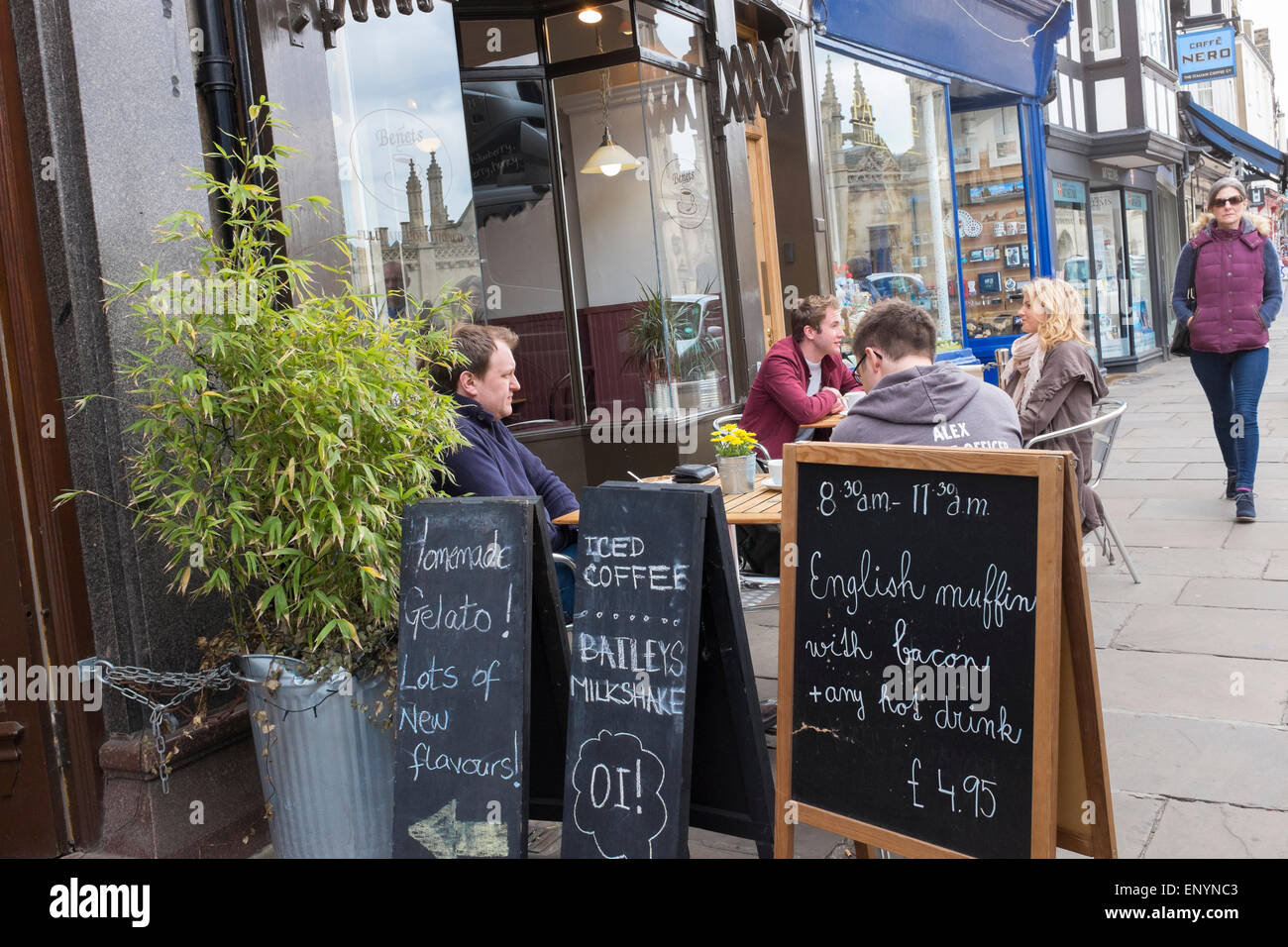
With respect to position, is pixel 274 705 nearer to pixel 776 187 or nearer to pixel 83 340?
pixel 83 340

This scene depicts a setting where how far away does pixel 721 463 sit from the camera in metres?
4.00

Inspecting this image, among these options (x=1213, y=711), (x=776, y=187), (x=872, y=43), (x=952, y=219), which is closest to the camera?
(x=1213, y=711)

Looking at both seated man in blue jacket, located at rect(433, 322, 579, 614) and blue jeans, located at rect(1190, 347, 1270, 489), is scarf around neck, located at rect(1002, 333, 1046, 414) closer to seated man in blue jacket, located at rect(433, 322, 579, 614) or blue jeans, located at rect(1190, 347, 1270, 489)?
blue jeans, located at rect(1190, 347, 1270, 489)

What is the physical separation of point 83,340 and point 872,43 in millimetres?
8347

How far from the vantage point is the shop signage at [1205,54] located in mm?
18516

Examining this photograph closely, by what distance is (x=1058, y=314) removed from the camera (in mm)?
5242

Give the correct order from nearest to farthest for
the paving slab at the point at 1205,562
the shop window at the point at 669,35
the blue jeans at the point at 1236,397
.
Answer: the paving slab at the point at 1205,562, the blue jeans at the point at 1236,397, the shop window at the point at 669,35

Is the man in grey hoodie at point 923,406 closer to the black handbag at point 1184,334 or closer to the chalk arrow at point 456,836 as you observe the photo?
the chalk arrow at point 456,836

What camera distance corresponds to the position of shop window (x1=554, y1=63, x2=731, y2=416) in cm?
715

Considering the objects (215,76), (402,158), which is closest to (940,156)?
(402,158)

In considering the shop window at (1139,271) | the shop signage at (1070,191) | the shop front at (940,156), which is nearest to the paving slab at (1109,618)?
the shop front at (940,156)

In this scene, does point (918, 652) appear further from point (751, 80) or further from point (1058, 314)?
point (751, 80)
